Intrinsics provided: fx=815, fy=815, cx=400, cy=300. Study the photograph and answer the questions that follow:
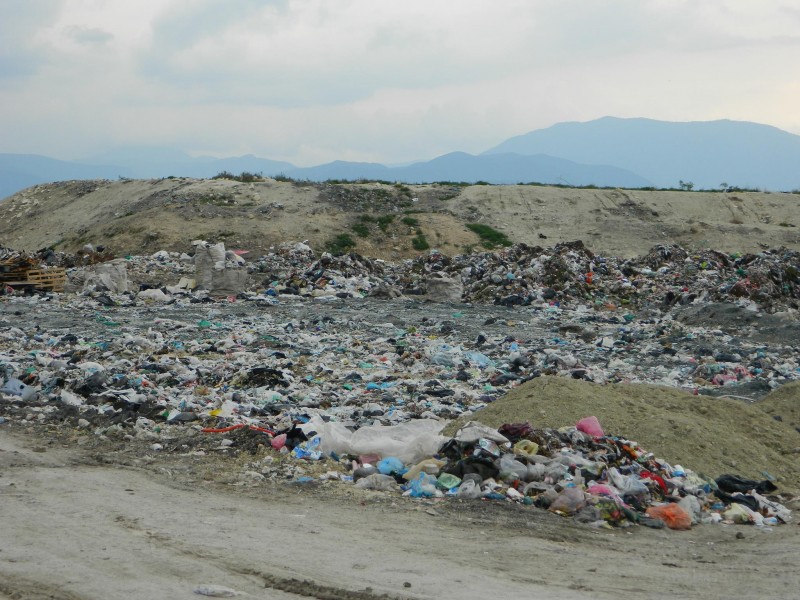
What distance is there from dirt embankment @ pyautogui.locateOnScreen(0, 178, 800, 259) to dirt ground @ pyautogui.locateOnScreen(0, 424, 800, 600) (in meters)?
15.2

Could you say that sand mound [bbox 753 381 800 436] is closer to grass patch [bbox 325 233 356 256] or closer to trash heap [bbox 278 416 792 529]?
trash heap [bbox 278 416 792 529]

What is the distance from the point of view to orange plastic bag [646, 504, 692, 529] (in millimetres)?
4840

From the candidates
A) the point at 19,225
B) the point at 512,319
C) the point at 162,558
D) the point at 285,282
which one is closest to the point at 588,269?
the point at 512,319

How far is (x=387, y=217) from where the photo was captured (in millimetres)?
22781

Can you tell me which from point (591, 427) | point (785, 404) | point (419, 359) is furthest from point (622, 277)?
point (591, 427)

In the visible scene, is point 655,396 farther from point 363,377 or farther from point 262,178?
point 262,178

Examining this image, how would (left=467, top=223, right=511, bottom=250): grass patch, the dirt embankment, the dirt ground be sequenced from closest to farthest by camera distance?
the dirt ground < the dirt embankment < (left=467, top=223, right=511, bottom=250): grass patch

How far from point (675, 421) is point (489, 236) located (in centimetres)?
1644

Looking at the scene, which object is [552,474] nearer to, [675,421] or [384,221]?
Answer: [675,421]

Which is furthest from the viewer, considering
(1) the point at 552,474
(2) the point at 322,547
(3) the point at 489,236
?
(3) the point at 489,236

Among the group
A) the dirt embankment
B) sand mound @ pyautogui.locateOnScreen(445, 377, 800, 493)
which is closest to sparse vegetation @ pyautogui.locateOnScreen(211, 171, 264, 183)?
the dirt embankment

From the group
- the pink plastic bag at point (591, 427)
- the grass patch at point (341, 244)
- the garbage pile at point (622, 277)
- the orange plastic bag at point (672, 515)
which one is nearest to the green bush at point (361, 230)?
the grass patch at point (341, 244)

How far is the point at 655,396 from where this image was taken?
686 centimetres

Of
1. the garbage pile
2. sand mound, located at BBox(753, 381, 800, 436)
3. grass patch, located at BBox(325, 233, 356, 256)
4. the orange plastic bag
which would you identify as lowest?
the orange plastic bag
